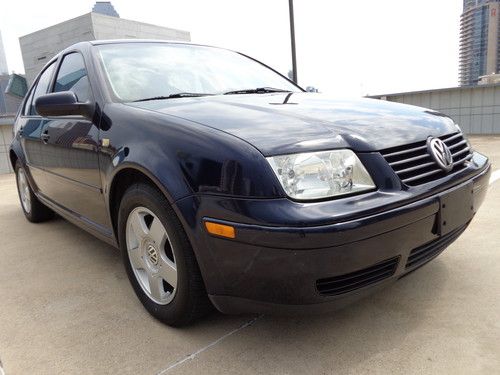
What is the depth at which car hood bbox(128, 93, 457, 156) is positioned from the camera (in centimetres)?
160

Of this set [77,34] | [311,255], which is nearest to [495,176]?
[311,255]

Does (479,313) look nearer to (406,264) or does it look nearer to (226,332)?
(406,264)

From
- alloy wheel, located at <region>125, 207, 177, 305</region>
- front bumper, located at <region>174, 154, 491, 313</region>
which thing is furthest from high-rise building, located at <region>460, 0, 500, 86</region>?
alloy wheel, located at <region>125, 207, 177, 305</region>

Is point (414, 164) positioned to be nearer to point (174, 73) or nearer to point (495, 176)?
point (174, 73)

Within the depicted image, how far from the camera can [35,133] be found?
324cm

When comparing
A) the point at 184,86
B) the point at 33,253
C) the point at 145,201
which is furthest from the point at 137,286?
the point at 33,253

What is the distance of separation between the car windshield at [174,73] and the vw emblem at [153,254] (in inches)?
33.1

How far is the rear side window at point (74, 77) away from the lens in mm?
2549

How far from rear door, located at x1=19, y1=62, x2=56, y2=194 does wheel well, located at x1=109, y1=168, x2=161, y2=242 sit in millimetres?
1252

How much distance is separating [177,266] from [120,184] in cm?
63

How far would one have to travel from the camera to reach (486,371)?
60.7 inches

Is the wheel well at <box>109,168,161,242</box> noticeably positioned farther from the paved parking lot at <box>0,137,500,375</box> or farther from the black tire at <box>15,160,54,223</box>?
the black tire at <box>15,160,54,223</box>

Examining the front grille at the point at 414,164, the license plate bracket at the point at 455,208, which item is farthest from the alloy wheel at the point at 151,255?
the license plate bracket at the point at 455,208

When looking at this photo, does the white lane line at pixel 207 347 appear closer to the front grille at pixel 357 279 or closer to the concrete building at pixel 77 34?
the front grille at pixel 357 279
